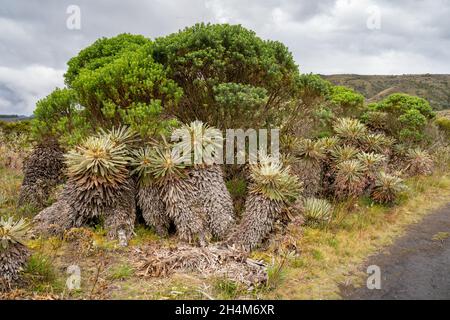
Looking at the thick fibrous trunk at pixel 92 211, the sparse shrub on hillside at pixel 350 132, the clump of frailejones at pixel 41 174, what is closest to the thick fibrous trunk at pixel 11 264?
the thick fibrous trunk at pixel 92 211

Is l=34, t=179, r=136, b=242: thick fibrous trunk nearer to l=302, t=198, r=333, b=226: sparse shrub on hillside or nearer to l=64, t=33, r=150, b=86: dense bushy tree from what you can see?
l=302, t=198, r=333, b=226: sparse shrub on hillside

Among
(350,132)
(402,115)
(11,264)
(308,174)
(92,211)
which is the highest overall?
(402,115)

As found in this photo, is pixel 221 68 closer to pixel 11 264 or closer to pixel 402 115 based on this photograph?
pixel 11 264

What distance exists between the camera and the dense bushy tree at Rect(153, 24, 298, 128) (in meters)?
8.52

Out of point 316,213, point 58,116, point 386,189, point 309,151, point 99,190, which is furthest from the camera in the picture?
point 386,189

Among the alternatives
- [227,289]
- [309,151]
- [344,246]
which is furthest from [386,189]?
[227,289]

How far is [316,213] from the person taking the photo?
8766 mm

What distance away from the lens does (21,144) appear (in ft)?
56.4

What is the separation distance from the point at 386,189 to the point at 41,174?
948 centimetres

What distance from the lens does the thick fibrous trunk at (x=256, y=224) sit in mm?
7402

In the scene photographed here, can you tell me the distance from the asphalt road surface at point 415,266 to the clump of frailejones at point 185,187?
292cm

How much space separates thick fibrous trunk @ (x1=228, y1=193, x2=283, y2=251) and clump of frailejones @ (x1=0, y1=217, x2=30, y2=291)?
3.74 meters
